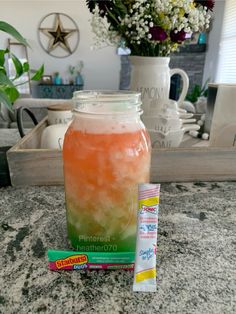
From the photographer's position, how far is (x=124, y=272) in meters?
0.32

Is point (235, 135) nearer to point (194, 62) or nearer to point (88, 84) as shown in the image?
point (194, 62)

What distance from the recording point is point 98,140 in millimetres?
315

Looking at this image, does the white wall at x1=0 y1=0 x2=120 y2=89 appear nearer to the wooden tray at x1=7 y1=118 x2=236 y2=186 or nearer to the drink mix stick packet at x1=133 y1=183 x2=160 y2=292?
the wooden tray at x1=7 y1=118 x2=236 y2=186

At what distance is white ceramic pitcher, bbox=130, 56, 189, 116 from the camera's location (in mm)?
630

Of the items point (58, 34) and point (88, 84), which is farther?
point (88, 84)

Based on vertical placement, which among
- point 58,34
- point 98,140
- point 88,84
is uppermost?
point 58,34

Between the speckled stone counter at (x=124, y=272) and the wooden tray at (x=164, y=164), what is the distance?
0.19 ft

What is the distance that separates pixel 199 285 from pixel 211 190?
0.28 m

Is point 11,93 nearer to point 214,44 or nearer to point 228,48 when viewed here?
point 228,48

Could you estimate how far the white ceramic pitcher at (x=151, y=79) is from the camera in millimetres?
630

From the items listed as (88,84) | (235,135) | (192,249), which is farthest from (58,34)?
(192,249)

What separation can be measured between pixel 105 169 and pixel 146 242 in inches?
3.8

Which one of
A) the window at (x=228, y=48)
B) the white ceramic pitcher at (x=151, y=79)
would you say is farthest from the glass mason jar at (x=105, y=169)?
the window at (x=228, y=48)

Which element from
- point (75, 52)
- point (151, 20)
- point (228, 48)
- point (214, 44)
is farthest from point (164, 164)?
point (75, 52)
